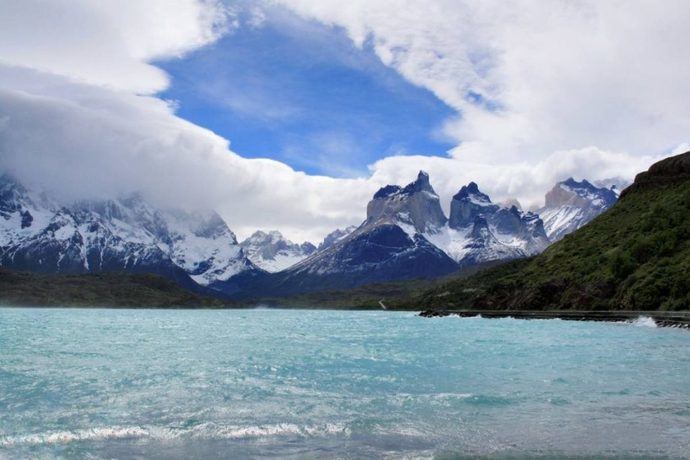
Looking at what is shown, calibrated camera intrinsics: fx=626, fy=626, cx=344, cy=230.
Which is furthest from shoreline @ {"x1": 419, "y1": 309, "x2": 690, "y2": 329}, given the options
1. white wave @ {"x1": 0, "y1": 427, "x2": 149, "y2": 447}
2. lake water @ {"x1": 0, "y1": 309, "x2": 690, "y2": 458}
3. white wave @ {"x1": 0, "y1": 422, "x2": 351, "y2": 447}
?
white wave @ {"x1": 0, "y1": 427, "x2": 149, "y2": 447}

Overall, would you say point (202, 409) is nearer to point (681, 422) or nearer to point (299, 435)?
point (299, 435)

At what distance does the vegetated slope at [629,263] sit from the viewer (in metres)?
121

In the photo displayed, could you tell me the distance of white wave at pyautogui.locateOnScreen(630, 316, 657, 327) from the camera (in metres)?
96.1

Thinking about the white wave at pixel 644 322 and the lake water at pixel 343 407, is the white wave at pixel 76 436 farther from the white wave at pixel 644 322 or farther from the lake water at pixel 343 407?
the white wave at pixel 644 322

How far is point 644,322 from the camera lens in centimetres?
9969

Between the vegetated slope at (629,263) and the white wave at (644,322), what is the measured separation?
818 centimetres

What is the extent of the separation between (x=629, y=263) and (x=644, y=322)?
40.9 metres

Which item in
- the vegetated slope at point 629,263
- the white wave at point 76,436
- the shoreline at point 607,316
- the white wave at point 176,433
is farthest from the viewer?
the vegetated slope at point 629,263

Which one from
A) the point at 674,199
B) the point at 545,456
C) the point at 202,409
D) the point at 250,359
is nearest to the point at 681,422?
the point at 545,456

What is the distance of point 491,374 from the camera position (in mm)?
36969

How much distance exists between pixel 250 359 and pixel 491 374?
730 inches

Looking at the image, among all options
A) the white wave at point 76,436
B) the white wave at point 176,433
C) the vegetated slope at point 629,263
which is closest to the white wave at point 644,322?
the vegetated slope at point 629,263

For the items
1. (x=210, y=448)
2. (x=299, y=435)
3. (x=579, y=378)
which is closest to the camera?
(x=210, y=448)

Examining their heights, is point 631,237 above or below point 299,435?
above
